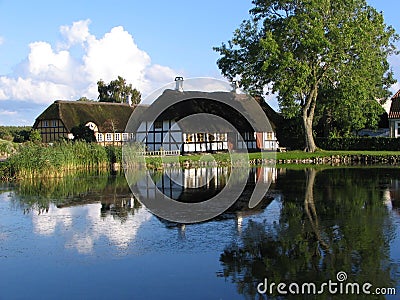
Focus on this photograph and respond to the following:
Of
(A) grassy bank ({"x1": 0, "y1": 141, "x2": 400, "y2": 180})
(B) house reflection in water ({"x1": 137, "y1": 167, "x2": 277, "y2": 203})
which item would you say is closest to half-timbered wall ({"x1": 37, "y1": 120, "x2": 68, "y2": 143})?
(A) grassy bank ({"x1": 0, "y1": 141, "x2": 400, "y2": 180})

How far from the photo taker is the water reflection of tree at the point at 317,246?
778cm

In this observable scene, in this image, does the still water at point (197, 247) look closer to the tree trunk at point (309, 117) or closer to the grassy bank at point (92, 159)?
the grassy bank at point (92, 159)

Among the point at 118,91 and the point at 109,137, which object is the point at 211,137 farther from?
the point at 118,91

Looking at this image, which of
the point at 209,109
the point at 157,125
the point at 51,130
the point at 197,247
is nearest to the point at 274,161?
the point at 209,109

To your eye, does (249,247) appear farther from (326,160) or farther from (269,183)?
(326,160)

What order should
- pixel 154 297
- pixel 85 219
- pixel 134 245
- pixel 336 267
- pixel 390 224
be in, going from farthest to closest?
1. pixel 85 219
2. pixel 390 224
3. pixel 134 245
4. pixel 336 267
5. pixel 154 297

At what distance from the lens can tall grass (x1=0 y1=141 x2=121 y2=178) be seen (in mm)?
23406

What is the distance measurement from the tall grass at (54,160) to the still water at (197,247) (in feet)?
21.8

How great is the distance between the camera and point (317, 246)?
376 inches

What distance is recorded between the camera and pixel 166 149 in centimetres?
3628

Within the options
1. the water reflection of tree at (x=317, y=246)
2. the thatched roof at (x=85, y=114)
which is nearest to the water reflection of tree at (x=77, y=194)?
the water reflection of tree at (x=317, y=246)

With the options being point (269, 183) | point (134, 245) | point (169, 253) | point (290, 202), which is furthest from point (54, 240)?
point (269, 183)

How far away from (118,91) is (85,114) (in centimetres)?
2462

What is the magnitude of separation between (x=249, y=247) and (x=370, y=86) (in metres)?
28.9
